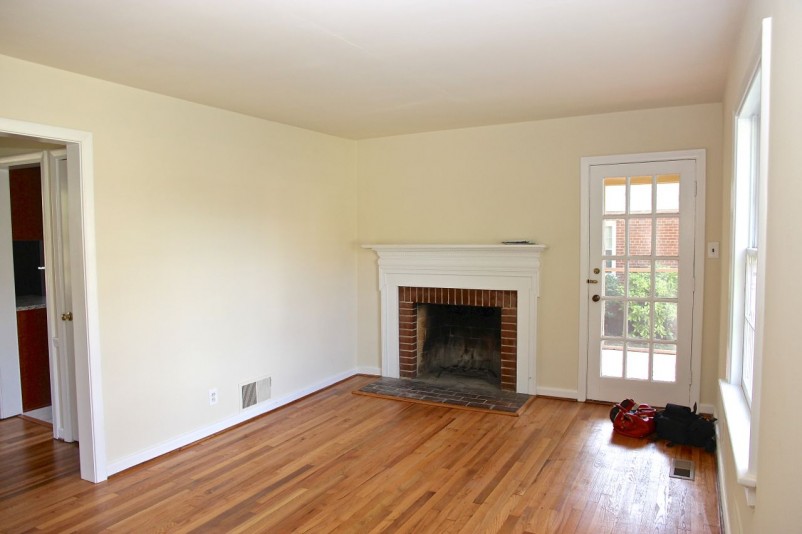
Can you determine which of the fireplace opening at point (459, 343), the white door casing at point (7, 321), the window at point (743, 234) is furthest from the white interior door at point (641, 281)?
the white door casing at point (7, 321)

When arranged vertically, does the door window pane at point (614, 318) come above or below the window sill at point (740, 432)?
above

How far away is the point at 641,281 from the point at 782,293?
324 centimetres

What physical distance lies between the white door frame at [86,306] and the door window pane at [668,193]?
408 centimetres

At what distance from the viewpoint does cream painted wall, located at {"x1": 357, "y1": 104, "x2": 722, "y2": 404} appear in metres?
4.41

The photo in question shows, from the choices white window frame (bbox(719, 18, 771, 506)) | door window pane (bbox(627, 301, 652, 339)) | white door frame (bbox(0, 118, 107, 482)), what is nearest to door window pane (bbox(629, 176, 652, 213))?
door window pane (bbox(627, 301, 652, 339))

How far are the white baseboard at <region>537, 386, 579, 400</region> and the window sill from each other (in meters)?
1.69

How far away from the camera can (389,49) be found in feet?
9.57

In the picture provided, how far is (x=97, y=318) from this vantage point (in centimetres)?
340

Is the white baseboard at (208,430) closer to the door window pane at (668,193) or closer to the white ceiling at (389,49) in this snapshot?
the white ceiling at (389,49)

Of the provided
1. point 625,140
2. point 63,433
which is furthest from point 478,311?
point 63,433

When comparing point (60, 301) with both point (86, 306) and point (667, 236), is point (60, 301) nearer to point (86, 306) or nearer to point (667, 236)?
point (86, 306)

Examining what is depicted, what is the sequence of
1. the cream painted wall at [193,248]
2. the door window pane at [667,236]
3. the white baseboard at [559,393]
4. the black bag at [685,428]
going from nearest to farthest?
1. the cream painted wall at [193,248]
2. the black bag at [685,428]
3. the door window pane at [667,236]
4. the white baseboard at [559,393]

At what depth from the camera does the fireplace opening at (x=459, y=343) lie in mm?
5504

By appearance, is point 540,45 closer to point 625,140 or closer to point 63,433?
point 625,140
